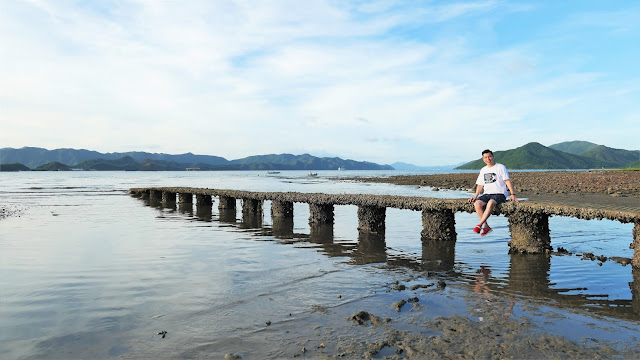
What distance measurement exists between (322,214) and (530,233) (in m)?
10.1

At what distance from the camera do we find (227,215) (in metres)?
26.2

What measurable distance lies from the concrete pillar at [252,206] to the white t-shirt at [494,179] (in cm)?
1581

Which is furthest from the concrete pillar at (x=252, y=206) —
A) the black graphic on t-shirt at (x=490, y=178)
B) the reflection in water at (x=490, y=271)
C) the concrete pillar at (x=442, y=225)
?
the black graphic on t-shirt at (x=490, y=178)

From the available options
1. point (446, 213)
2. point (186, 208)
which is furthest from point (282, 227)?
point (186, 208)

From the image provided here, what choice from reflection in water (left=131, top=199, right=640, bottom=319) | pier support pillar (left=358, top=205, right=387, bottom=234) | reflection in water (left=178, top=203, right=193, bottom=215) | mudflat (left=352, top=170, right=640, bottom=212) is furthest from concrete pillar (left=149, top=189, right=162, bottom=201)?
mudflat (left=352, top=170, right=640, bottom=212)

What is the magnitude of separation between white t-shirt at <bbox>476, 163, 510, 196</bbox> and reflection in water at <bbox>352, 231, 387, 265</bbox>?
153 inches

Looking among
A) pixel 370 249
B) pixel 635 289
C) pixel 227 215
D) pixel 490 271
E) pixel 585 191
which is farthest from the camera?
pixel 585 191

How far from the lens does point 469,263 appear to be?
12141 millimetres

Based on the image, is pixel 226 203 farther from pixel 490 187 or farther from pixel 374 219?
pixel 490 187

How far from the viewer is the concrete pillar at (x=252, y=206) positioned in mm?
26156

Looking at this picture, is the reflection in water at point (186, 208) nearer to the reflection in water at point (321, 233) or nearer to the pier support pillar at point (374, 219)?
the reflection in water at point (321, 233)

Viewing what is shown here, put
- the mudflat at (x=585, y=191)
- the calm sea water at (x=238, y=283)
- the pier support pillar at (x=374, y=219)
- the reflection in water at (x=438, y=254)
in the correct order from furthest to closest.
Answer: the mudflat at (x=585, y=191) → the pier support pillar at (x=374, y=219) → the reflection in water at (x=438, y=254) → the calm sea water at (x=238, y=283)

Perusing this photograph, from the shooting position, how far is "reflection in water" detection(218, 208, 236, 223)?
23.7 meters

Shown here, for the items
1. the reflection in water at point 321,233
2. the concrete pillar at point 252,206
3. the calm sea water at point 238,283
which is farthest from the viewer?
the concrete pillar at point 252,206
